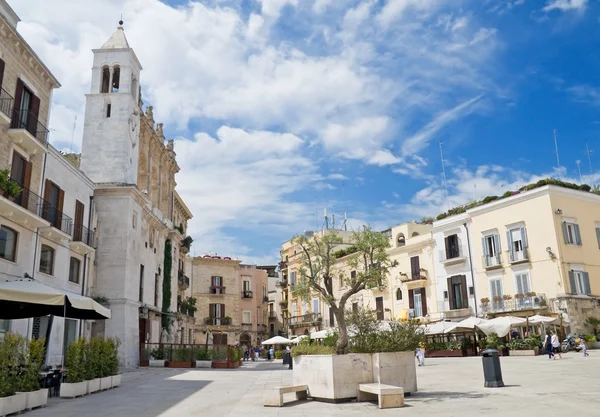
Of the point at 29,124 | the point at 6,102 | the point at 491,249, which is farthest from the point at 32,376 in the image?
the point at 491,249

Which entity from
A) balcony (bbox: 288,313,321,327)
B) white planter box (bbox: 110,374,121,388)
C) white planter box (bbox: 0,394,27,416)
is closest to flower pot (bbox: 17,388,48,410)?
white planter box (bbox: 0,394,27,416)

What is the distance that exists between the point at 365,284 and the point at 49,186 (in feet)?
51.6

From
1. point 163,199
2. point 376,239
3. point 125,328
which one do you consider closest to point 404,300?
point 163,199

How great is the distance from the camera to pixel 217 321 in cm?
6216

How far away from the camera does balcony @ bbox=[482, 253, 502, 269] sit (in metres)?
37.7

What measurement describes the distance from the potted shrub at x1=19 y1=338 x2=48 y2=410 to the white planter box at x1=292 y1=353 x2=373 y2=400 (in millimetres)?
6195

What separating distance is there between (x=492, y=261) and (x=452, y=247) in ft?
14.7

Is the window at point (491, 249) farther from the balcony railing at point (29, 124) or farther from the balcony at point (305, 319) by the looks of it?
the balcony railing at point (29, 124)

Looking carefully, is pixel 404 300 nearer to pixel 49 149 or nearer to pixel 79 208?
pixel 79 208

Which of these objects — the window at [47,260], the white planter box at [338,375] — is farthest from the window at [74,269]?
the white planter box at [338,375]

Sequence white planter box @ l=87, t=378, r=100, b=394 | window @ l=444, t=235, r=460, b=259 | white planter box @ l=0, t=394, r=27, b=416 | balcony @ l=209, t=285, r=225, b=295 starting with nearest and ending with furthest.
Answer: white planter box @ l=0, t=394, r=27, b=416 < white planter box @ l=87, t=378, r=100, b=394 < window @ l=444, t=235, r=460, b=259 < balcony @ l=209, t=285, r=225, b=295

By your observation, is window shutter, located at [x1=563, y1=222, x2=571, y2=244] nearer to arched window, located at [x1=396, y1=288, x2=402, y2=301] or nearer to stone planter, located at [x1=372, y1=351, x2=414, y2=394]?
arched window, located at [x1=396, y1=288, x2=402, y2=301]

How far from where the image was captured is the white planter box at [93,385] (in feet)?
48.5

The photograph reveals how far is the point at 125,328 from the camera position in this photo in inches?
1085
